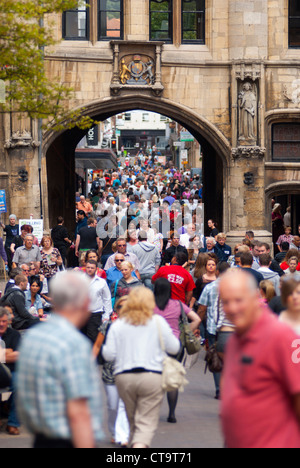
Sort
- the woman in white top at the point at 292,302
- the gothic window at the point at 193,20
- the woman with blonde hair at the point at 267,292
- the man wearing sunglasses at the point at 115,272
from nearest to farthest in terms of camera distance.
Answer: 1. the woman in white top at the point at 292,302
2. the woman with blonde hair at the point at 267,292
3. the man wearing sunglasses at the point at 115,272
4. the gothic window at the point at 193,20

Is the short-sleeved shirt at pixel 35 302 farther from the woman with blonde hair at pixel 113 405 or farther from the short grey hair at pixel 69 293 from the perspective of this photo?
the short grey hair at pixel 69 293

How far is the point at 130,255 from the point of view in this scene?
50.3 feet

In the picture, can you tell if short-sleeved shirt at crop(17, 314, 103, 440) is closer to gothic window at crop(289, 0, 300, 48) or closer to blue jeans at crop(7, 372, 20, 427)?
blue jeans at crop(7, 372, 20, 427)

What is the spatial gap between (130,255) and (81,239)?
4113mm

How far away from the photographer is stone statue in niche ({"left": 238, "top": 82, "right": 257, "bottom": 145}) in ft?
80.1

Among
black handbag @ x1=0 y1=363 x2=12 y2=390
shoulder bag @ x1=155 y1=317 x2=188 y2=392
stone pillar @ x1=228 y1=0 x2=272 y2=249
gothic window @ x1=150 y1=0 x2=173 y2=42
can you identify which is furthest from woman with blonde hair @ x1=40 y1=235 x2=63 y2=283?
gothic window @ x1=150 y1=0 x2=173 y2=42

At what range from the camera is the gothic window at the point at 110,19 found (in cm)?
2489

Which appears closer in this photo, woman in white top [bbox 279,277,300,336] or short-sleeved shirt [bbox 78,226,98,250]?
woman in white top [bbox 279,277,300,336]

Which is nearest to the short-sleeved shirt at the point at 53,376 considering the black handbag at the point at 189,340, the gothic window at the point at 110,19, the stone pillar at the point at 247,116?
the black handbag at the point at 189,340

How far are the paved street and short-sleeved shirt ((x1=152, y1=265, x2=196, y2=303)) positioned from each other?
1.23 m

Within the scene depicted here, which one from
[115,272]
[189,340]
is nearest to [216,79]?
[115,272]

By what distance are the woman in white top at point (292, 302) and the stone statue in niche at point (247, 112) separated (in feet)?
57.0
